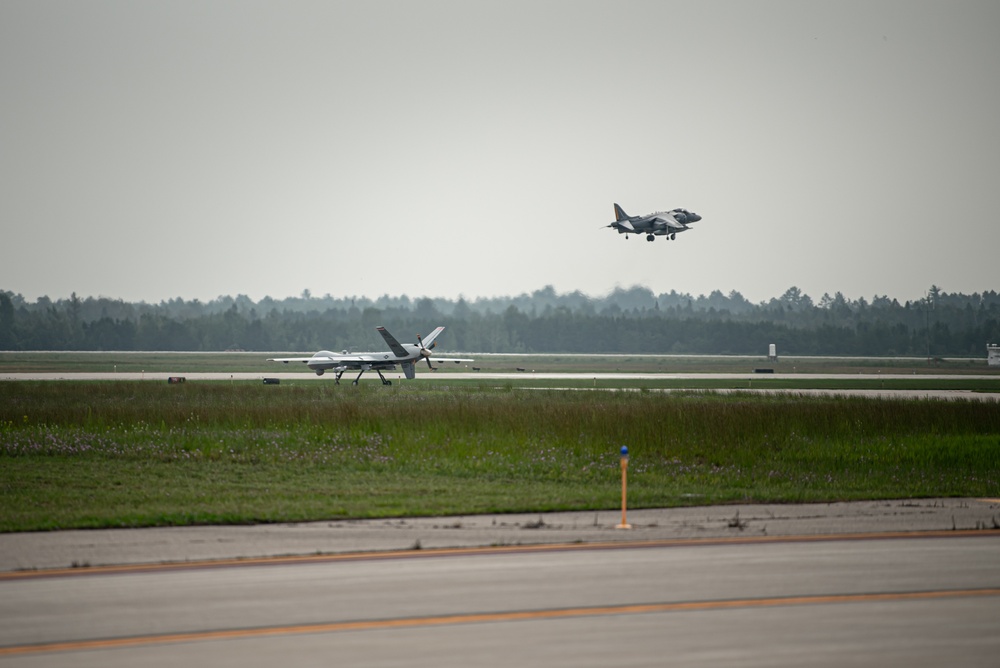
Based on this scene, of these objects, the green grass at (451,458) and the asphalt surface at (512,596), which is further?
the green grass at (451,458)

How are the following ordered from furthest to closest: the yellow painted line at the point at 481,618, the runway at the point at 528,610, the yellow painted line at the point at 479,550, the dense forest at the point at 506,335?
the dense forest at the point at 506,335 < the yellow painted line at the point at 479,550 < the yellow painted line at the point at 481,618 < the runway at the point at 528,610

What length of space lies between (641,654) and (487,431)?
19099 millimetres

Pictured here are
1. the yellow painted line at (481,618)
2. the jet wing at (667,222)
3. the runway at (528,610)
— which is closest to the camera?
the runway at (528,610)

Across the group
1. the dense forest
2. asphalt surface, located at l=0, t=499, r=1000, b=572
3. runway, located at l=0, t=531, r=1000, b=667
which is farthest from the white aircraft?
the dense forest

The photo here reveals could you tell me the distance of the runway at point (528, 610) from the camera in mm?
8570

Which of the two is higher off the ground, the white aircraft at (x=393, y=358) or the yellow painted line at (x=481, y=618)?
the white aircraft at (x=393, y=358)

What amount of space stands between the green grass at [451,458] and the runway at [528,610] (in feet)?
16.2

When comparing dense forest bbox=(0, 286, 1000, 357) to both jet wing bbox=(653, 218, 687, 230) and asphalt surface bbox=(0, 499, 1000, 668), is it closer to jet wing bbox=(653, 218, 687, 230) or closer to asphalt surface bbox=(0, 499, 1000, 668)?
jet wing bbox=(653, 218, 687, 230)

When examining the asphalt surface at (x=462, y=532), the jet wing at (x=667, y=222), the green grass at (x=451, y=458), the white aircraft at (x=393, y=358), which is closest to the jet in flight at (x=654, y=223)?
the jet wing at (x=667, y=222)

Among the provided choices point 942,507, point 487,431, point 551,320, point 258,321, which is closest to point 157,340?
point 258,321

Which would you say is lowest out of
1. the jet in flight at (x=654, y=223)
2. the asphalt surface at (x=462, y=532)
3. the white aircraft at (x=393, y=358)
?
the asphalt surface at (x=462, y=532)

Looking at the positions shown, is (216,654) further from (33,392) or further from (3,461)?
(33,392)

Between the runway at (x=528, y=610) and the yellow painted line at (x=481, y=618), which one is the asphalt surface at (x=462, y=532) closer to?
the runway at (x=528, y=610)

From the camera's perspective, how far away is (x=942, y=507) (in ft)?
59.6
